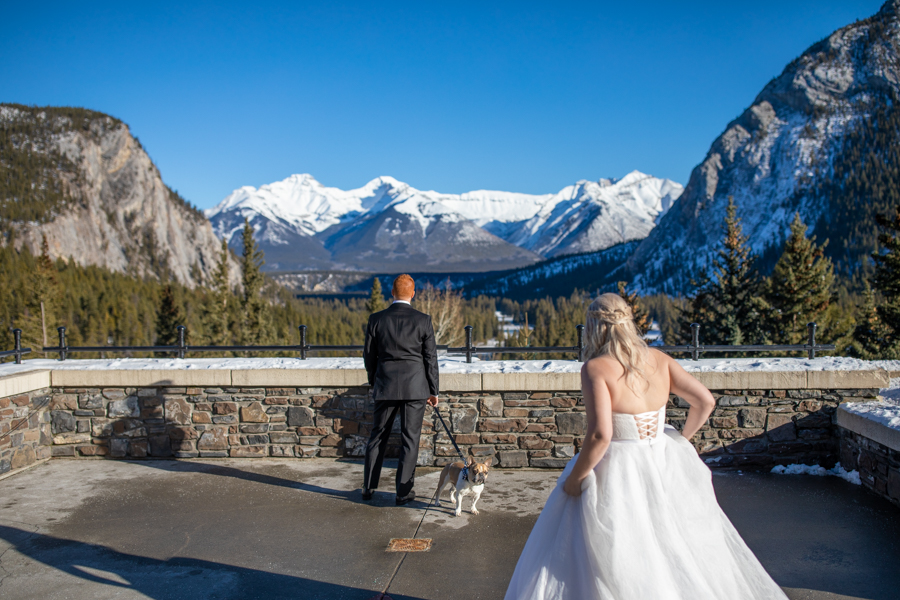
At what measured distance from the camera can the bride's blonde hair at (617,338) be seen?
9.84ft

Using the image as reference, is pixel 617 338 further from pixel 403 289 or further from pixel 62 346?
pixel 62 346

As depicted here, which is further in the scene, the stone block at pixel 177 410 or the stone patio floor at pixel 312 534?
the stone block at pixel 177 410

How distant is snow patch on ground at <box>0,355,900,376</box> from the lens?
265 inches

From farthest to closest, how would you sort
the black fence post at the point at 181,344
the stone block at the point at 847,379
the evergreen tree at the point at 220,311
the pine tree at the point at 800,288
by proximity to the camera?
1. the evergreen tree at the point at 220,311
2. the pine tree at the point at 800,288
3. the black fence post at the point at 181,344
4. the stone block at the point at 847,379

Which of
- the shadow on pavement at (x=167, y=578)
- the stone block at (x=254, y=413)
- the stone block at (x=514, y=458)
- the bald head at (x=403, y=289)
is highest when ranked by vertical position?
the bald head at (x=403, y=289)

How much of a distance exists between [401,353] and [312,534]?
1656mm

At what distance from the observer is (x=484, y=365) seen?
721cm

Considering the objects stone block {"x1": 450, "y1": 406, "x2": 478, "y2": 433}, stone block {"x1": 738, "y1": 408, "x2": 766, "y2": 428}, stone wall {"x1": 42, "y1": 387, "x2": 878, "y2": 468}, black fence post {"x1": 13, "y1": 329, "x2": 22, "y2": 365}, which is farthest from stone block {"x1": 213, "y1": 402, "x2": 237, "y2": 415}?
stone block {"x1": 738, "y1": 408, "x2": 766, "y2": 428}

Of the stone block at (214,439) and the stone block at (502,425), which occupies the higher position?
the stone block at (502,425)

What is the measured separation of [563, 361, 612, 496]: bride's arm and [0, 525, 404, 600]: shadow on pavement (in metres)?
1.86

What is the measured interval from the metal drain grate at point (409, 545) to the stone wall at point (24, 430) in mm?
4801

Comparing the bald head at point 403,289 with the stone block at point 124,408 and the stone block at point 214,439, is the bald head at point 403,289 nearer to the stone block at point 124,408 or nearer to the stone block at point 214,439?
the stone block at point 214,439

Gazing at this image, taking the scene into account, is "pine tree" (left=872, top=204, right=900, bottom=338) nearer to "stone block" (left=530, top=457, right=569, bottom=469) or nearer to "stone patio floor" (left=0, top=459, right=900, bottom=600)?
"stone block" (left=530, top=457, right=569, bottom=469)

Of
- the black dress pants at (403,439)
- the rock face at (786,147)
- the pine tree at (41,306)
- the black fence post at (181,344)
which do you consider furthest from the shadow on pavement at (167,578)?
the rock face at (786,147)
